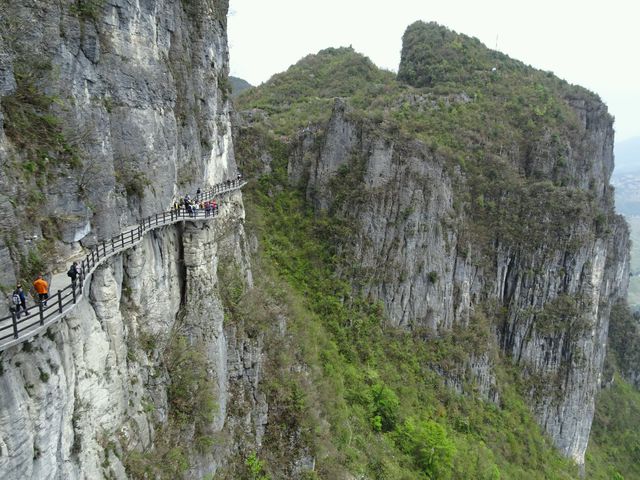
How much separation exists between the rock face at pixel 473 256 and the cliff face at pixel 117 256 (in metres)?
21.4

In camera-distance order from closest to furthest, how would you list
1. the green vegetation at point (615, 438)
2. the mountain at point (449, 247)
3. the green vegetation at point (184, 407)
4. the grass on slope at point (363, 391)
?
1. the green vegetation at point (184, 407)
2. the grass on slope at point (363, 391)
3. the mountain at point (449, 247)
4. the green vegetation at point (615, 438)

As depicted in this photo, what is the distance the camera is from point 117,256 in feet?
63.0

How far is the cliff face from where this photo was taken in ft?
47.0

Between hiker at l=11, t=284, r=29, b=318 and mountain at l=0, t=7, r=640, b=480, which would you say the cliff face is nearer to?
mountain at l=0, t=7, r=640, b=480

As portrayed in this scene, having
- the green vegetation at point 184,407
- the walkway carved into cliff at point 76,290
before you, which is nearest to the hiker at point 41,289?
the walkway carved into cliff at point 76,290

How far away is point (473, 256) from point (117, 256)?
41.9 meters

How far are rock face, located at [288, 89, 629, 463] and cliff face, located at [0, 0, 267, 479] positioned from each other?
2144 cm

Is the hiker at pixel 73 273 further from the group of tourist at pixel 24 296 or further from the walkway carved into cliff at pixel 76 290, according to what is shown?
the group of tourist at pixel 24 296

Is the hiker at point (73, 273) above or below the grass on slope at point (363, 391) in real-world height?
above

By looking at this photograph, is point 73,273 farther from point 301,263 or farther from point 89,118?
point 301,263

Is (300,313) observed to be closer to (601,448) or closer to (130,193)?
(130,193)

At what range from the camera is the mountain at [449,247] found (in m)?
43.5

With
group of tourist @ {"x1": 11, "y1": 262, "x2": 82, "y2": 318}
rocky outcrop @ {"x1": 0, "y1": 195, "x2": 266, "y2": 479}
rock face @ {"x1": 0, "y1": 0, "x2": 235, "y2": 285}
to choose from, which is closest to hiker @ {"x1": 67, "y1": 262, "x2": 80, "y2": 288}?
group of tourist @ {"x1": 11, "y1": 262, "x2": 82, "y2": 318}

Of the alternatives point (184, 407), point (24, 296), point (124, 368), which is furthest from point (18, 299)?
point (184, 407)
